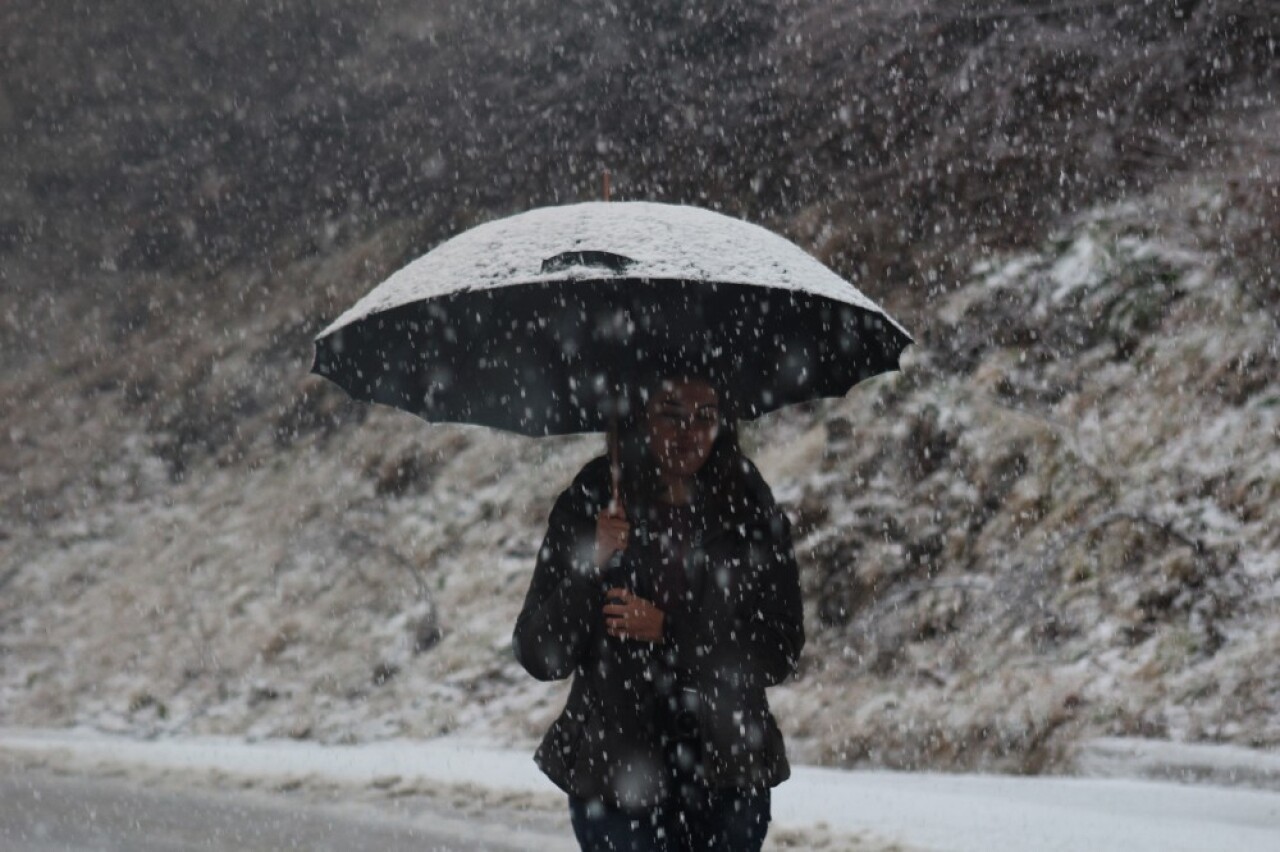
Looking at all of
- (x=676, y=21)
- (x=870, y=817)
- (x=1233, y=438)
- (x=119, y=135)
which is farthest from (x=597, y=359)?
(x=119, y=135)

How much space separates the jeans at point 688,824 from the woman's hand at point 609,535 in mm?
591

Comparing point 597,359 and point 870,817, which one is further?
point 870,817

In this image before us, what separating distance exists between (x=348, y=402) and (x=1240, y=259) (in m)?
9.39

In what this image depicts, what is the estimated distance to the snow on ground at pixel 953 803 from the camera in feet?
20.1

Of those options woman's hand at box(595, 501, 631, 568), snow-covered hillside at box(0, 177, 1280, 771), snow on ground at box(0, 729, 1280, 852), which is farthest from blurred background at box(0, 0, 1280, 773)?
woman's hand at box(595, 501, 631, 568)

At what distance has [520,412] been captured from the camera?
430 cm

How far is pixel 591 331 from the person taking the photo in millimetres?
4074

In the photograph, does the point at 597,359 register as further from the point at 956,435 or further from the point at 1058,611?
the point at 956,435

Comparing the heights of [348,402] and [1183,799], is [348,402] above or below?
above

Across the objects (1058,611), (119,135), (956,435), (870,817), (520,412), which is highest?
(119,135)

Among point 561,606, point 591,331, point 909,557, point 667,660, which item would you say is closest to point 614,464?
point 561,606

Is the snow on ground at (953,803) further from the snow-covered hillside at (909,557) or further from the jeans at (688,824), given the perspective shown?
the jeans at (688,824)

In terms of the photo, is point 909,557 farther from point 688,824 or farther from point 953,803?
point 688,824

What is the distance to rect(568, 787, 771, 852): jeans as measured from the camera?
3109 millimetres
